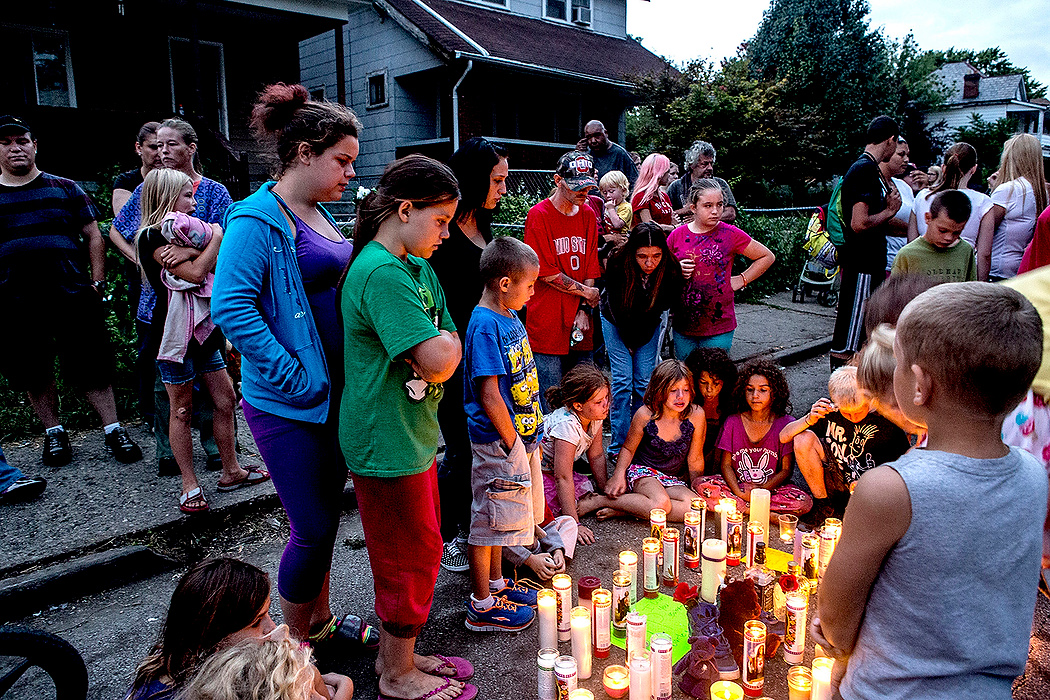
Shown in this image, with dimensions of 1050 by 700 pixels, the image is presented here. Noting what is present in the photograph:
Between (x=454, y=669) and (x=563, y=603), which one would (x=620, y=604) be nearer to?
(x=563, y=603)

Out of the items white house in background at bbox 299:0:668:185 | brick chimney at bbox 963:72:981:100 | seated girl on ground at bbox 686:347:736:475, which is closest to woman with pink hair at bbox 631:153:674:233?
seated girl on ground at bbox 686:347:736:475

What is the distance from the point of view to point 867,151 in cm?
577

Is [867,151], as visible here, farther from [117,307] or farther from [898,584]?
[117,307]

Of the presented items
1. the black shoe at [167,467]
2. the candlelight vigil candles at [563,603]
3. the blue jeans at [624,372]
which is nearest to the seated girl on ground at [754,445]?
the blue jeans at [624,372]

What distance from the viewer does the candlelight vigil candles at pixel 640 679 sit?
2.34 metres

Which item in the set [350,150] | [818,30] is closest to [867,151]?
[350,150]

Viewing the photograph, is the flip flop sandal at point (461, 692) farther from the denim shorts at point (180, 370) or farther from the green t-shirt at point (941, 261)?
the green t-shirt at point (941, 261)

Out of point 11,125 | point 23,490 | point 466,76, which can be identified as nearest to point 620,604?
point 23,490

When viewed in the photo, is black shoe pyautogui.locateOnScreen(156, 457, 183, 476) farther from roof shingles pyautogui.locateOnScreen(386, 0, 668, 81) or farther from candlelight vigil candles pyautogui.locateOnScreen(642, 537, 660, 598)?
roof shingles pyautogui.locateOnScreen(386, 0, 668, 81)

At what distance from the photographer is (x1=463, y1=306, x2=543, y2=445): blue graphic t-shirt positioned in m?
3.06

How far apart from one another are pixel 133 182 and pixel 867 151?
5.61 meters

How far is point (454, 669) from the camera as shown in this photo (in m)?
2.69

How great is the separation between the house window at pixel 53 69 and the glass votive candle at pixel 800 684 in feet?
46.3

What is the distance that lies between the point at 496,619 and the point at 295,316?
63.4 inches
